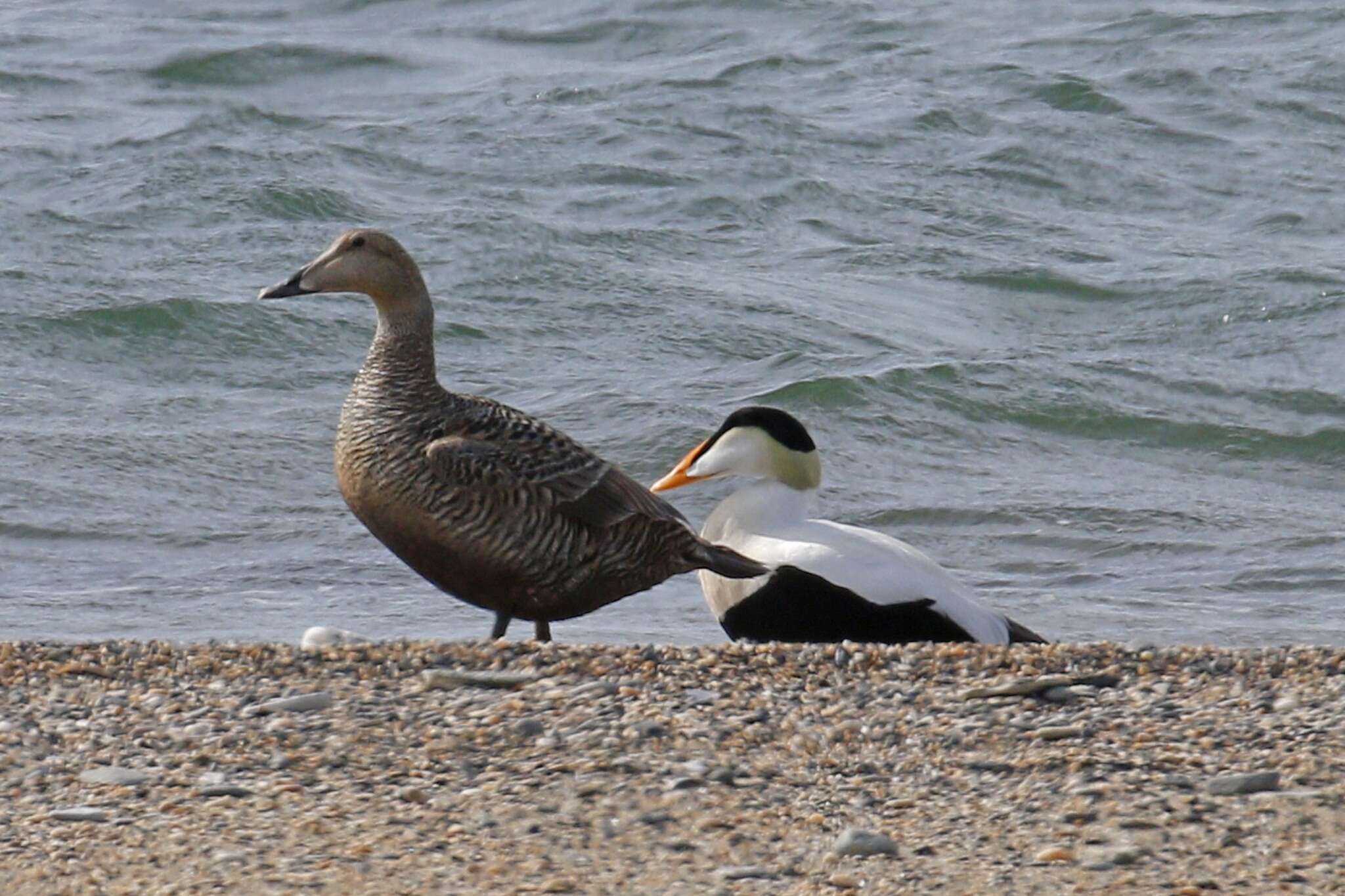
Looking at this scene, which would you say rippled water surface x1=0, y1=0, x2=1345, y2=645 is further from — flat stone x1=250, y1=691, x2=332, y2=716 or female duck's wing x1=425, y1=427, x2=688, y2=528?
flat stone x1=250, y1=691, x2=332, y2=716

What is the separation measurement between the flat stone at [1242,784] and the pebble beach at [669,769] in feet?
0.04

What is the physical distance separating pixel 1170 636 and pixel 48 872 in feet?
15.1

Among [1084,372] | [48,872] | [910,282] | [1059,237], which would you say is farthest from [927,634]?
[1059,237]

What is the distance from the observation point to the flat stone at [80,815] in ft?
13.9

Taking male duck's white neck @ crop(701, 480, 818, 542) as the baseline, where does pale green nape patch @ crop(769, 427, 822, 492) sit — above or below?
above

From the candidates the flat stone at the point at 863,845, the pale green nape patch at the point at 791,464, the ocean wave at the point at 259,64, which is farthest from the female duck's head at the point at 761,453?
the ocean wave at the point at 259,64

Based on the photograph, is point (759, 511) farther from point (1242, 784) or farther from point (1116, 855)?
point (1116, 855)

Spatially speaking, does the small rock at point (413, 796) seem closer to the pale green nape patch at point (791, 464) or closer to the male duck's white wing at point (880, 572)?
the male duck's white wing at point (880, 572)

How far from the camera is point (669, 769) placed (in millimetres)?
4480

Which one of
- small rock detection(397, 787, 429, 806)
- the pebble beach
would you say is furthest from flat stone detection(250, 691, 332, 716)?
small rock detection(397, 787, 429, 806)

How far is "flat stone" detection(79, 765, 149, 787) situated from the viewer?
444 cm

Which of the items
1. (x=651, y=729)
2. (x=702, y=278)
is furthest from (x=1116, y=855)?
(x=702, y=278)

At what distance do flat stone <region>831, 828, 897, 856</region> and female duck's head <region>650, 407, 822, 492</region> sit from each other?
10.4 feet

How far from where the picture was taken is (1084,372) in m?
11.6
